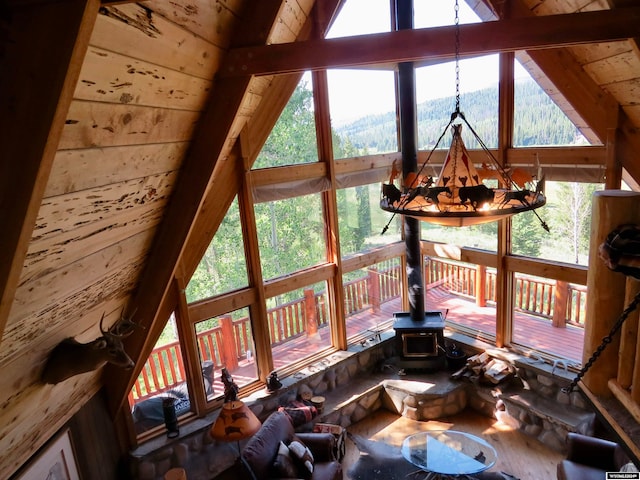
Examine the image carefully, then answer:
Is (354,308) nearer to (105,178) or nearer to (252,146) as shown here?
(252,146)

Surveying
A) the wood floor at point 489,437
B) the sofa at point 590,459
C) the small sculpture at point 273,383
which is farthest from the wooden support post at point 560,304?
the small sculpture at point 273,383

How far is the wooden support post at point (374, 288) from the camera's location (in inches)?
258

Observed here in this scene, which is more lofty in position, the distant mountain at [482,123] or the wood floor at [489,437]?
the distant mountain at [482,123]

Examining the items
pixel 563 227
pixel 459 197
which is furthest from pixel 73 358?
pixel 563 227

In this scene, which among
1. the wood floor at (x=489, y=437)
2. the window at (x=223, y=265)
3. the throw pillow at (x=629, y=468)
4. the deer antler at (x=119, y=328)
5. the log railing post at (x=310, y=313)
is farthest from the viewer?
the log railing post at (x=310, y=313)

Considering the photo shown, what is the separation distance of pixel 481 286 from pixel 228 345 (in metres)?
4.16

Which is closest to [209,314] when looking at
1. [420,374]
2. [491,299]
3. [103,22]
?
[420,374]

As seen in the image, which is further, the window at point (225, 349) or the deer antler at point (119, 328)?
the window at point (225, 349)

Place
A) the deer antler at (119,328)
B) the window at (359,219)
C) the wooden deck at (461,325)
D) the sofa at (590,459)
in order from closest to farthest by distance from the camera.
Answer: the deer antler at (119,328) → the sofa at (590,459) → the wooden deck at (461,325) → the window at (359,219)

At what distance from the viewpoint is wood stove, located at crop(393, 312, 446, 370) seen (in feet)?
19.5

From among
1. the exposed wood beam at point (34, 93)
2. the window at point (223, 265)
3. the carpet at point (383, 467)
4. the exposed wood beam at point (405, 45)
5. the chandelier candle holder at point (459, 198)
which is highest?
the exposed wood beam at point (405, 45)

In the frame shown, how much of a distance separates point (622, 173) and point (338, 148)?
3.35 meters

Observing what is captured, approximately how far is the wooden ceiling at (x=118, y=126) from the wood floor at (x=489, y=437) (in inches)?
125

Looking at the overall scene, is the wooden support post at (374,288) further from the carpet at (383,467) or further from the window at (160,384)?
the window at (160,384)
